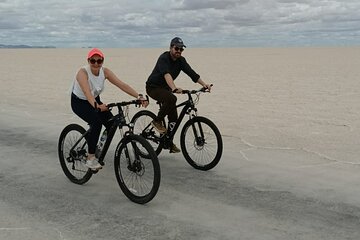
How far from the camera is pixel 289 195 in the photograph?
6.06 meters

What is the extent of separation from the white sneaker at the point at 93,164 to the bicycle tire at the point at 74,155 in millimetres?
180

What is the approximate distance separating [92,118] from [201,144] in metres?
1.82

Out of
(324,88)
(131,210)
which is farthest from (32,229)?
(324,88)

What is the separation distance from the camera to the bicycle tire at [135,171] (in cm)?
564

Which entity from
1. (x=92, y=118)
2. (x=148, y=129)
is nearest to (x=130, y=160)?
(x=92, y=118)

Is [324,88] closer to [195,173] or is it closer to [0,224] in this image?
[195,173]

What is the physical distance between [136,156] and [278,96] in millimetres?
13577

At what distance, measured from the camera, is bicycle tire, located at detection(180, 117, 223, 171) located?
7.12 m

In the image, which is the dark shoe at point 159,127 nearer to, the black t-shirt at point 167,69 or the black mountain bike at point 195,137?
the black mountain bike at point 195,137

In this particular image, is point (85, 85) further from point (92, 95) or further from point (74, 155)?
point (74, 155)

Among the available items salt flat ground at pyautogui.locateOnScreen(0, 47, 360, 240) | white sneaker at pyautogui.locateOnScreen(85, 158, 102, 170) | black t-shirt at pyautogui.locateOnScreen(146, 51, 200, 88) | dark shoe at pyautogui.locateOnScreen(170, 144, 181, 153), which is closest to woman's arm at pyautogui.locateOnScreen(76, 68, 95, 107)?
white sneaker at pyautogui.locateOnScreen(85, 158, 102, 170)

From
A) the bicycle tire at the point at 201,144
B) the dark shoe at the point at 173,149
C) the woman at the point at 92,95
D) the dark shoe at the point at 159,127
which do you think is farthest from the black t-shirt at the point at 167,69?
the woman at the point at 92,95

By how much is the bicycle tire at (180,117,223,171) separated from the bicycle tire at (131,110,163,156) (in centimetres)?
51

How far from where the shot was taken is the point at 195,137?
7.32 meters
